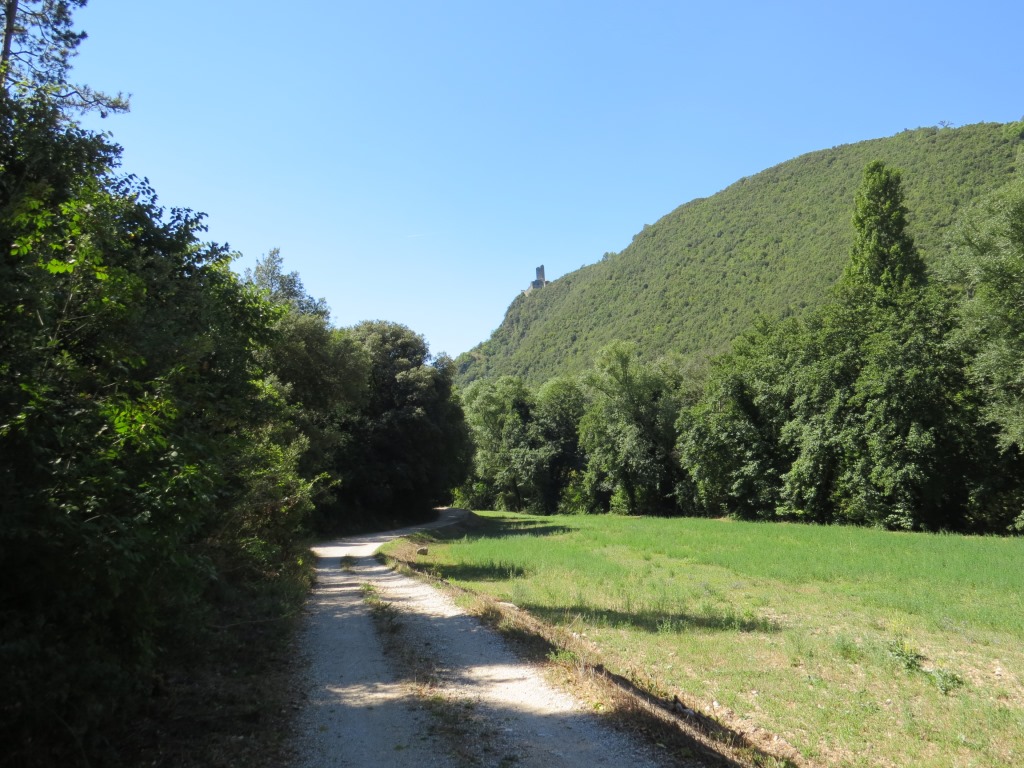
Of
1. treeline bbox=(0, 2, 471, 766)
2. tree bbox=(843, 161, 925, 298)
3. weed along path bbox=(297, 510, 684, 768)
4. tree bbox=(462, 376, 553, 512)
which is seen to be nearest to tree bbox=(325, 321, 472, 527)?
tree bbox=(462, 376, 553, 512)

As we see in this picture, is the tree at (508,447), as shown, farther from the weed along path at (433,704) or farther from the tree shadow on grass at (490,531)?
the weed along path at (433,704)

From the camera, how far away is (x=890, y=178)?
132ft

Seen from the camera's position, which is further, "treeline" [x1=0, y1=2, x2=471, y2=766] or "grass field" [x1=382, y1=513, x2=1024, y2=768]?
A: "grass field" [x1=382, y1=513, x2=1024, y2=768]

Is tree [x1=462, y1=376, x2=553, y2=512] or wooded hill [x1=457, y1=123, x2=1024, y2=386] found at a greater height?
wooded hill [x1=457, y1=123, x2=1024, y2=386]

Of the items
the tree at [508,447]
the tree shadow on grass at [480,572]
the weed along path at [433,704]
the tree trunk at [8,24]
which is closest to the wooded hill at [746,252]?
the tree at [508,447]

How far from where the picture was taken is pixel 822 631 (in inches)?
468

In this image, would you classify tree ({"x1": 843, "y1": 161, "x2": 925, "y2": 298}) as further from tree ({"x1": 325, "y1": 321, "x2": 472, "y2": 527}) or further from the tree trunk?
the tree trunk

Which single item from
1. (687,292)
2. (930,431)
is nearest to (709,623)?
(930,431)

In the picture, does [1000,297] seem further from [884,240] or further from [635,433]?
[635,433]

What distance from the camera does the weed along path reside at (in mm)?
5688

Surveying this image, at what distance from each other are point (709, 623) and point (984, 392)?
27.6m

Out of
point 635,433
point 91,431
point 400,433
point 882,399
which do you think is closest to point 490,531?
point 400,433

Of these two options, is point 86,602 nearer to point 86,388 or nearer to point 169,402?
point 169,402

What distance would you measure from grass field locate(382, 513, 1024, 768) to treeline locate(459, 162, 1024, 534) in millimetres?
8395
